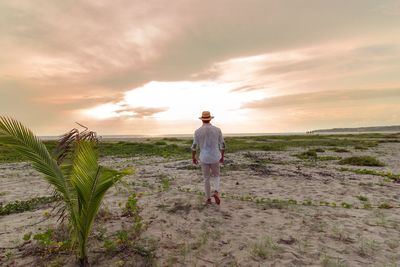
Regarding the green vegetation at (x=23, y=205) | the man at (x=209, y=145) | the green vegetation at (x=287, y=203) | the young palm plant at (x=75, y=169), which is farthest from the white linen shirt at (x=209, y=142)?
the green vegetation at (x=23, y=205)

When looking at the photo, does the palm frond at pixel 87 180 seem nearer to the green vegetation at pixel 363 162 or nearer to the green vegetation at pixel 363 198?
the green vegetation at pixel 363 198

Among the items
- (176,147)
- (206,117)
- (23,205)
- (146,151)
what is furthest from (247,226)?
(176,147)

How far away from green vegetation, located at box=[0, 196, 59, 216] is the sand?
58cm

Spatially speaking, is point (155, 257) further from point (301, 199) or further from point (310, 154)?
point (310, 154)

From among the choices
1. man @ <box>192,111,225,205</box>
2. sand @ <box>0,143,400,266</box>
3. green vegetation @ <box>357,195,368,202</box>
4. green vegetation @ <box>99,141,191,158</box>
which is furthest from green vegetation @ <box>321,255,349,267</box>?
green vegetation @ <box>99,141,191,158</box>

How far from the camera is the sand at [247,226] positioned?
613cm

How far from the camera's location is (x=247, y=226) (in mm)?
7855

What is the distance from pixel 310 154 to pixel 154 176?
48.2 ft

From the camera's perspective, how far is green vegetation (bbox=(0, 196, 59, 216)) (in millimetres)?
9625

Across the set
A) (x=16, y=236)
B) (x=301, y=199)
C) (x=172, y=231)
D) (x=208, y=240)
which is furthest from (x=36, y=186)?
(x=301, y=199)

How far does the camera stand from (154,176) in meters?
15.6

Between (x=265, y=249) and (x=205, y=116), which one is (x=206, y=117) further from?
(x=265, y=249)

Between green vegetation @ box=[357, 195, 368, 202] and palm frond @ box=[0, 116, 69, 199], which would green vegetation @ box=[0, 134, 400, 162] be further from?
green vegetation @ box=[357, 195, 368, 202]

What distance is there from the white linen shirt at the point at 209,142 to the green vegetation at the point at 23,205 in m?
5.11
